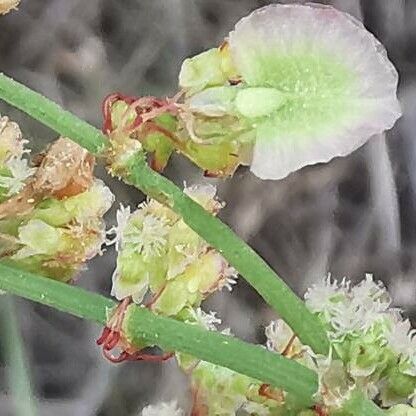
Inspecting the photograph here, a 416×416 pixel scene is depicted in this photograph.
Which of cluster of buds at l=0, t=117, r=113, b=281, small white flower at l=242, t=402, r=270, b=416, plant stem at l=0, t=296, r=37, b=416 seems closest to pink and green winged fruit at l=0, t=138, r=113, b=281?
cluster of buds at l=0, t=117, r=113, b=281

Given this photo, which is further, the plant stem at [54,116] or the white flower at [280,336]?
the white flower at [280,336]

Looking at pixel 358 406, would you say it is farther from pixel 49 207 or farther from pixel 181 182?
pixel 181 182

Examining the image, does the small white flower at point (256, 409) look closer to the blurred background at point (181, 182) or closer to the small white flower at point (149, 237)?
the small white flower at point (149, 237)

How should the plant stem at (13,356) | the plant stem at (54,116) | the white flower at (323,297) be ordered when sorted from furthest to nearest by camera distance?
the plant stem at (13,356) < the white flower at (323,297) < the plant stem at (54,116)

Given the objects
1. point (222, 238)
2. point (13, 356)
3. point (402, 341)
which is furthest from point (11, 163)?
point (13, 356)

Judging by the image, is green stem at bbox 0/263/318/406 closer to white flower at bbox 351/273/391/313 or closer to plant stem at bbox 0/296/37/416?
white flower at bbox 351/273/391/313

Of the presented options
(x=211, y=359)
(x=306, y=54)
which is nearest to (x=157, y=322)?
(x=211, y=359)

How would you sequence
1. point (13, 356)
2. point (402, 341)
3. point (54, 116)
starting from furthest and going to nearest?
point (13, 356) < point (402, 341) < point (54, 116)

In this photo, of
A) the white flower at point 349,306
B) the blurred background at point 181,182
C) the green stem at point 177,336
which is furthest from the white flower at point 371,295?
the blurred background at point 181,182
